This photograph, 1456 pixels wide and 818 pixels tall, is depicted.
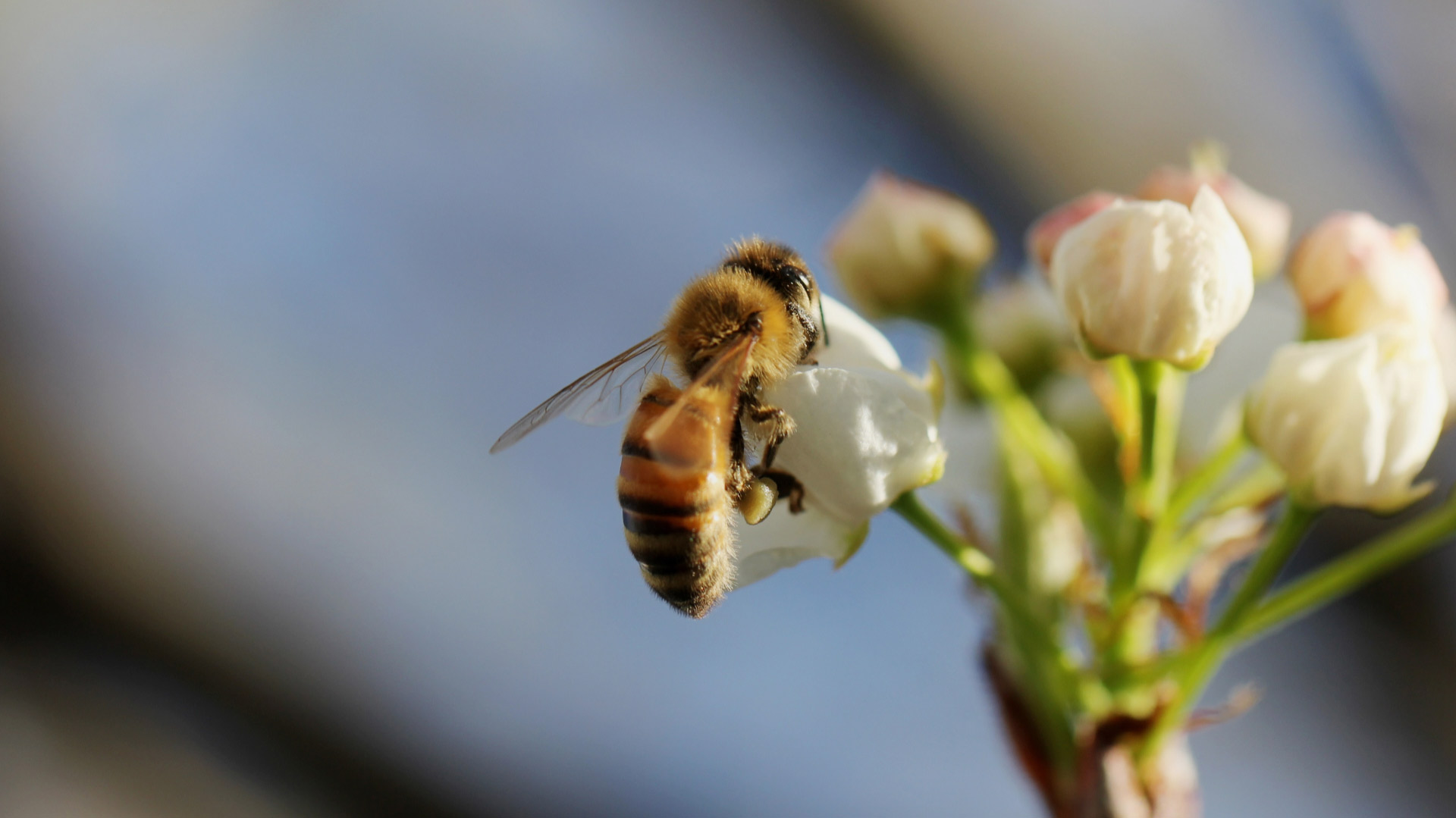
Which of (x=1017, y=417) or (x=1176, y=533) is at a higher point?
(x=1017, y=417)

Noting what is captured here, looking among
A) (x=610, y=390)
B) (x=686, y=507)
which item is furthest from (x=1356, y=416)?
(x=610, y=390)

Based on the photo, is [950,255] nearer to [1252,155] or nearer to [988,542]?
[988,542]

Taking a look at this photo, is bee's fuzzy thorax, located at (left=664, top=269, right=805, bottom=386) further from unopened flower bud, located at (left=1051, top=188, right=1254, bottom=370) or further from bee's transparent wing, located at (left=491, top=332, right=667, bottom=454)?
unopened flower bud, located at (left=1051, top=188, right=1254, bottom=370)

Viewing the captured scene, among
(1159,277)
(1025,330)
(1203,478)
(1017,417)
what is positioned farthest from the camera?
(1025,330)

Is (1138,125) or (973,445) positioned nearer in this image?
(973,445)

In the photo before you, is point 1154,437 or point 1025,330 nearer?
point 1154,437

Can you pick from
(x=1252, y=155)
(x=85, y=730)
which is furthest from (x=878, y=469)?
(x=85, y=730)

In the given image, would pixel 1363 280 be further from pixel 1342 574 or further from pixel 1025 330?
pixel 1025 330
